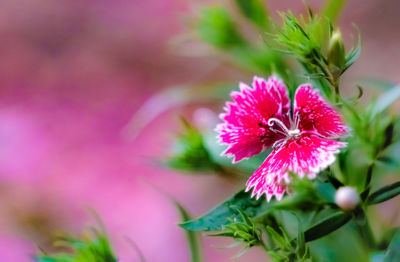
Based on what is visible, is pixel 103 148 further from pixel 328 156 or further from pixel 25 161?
pixel 328 156

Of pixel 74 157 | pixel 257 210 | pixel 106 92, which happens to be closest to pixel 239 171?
pixel 257 210

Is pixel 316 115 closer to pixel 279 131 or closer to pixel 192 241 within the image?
pixel 279 131

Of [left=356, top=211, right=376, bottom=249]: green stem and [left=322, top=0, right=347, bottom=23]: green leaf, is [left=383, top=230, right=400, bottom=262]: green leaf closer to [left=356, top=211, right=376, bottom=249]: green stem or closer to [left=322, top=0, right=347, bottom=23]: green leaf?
[left=356, top=211, right=376, bottom=249]: green stem

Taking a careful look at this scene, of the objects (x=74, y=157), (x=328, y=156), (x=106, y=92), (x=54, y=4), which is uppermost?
(x=54, y=4)

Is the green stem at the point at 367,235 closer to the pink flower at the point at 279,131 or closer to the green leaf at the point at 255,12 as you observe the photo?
the pink flower at the point at 279,131

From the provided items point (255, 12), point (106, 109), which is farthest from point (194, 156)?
point (106, 109)

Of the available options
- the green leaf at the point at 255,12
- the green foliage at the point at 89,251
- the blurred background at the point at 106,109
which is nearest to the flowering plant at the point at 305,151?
the green foliage at the point at 89,251

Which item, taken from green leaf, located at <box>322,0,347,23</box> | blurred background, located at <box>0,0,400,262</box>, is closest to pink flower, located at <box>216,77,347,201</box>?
green leaf, located at <box>322,0,347,23</box>
